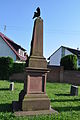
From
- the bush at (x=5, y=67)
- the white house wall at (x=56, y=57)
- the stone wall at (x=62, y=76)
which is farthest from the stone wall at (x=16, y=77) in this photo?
the white house wall at (x=56, y=57)

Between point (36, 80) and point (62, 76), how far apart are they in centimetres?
1672

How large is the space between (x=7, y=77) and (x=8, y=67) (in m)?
1.25

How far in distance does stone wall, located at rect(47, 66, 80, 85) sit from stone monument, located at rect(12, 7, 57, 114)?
16.3 metres

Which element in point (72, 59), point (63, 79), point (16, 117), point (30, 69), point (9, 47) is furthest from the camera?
point (9, 47)

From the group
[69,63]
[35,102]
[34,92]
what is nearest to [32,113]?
[35,102]

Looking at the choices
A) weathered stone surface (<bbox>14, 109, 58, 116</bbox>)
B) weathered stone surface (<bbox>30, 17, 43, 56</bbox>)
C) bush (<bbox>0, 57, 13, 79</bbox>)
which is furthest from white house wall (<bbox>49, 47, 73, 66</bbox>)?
weathered stone surface (<bbox>14, 109, 58, 116</bbox>)

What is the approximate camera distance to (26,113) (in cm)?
684

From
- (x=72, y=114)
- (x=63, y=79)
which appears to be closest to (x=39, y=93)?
(x=72, y=114)

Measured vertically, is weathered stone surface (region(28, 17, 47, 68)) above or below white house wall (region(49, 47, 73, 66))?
below

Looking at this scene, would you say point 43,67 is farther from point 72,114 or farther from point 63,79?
point 63,79

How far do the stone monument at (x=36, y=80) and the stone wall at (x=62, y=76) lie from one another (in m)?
16.3

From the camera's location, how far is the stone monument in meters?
7.28

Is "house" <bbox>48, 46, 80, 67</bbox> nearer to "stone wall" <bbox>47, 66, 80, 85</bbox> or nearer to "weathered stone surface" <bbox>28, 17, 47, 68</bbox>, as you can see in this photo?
"stone wall" <bbox>47, 66, 80, 85</bbox>

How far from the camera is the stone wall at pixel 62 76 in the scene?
23.8 meters
